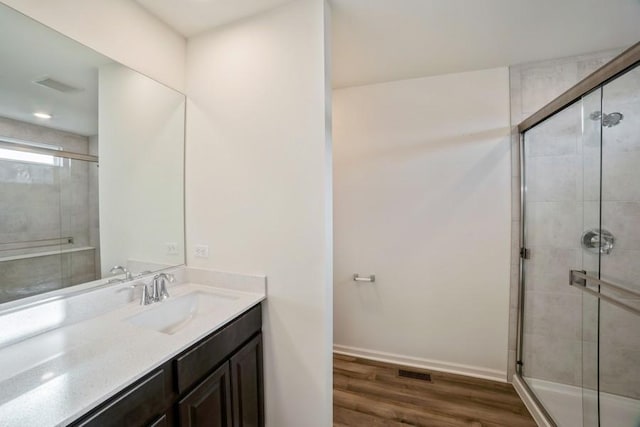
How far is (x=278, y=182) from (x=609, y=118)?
1.97m

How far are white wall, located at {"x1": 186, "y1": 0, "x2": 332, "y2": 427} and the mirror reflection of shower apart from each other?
1599 mm

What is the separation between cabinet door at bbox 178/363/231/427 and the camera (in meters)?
0.96

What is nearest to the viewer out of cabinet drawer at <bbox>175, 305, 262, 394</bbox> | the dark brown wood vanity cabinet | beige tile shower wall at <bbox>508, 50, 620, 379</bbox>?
the dark brown wood vanity cabinet

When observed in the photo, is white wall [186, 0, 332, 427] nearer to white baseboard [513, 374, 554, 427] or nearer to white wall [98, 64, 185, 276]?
white wall [98, 64, 185, 276]

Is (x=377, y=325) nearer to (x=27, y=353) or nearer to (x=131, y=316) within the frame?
(x=131, y=316)

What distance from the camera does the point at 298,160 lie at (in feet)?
4.57

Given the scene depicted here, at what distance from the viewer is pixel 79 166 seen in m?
1.24

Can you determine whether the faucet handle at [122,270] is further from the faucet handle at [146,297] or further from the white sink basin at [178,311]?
the white sink basin at [178,311]

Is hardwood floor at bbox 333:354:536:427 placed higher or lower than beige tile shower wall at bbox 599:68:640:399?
lower

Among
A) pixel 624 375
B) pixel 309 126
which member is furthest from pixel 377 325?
pixel 309 126

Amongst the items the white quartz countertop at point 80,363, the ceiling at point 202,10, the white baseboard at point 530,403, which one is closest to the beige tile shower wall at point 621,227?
the white baseboard at point 530,403

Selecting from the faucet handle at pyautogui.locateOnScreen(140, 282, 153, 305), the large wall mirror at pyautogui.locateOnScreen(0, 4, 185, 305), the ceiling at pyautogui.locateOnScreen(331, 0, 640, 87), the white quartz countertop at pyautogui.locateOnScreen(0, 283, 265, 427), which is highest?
the ceiling at pyautogui.locateOnScreen(331, 0, 640, 87)

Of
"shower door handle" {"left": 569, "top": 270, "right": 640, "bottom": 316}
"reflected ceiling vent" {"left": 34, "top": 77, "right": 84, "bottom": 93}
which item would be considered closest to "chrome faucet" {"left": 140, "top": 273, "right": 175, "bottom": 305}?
"reflected ceiling vent" {"left": 34, "top": 77, "right": 84, "bottom": 93}

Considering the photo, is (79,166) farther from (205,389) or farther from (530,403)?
(530,403)
